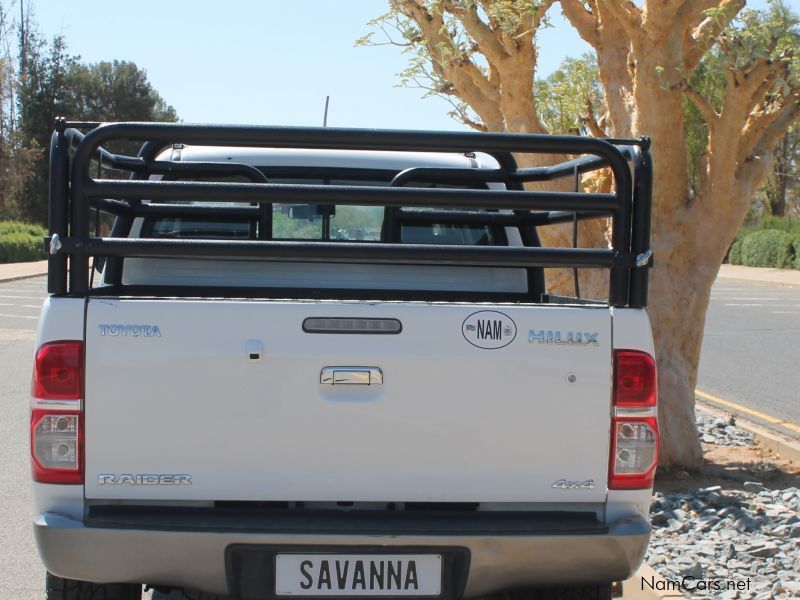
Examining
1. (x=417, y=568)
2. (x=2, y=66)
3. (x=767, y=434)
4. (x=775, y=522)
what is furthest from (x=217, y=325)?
(x=2, y=66)

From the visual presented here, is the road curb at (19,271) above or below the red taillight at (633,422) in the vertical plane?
below

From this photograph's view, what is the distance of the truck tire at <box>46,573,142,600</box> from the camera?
366 cm

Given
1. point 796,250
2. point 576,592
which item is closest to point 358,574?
point 576,592

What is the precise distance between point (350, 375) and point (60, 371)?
96 centimetres

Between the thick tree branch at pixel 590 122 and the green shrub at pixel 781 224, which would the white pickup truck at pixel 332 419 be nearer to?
the thick tree branch at pixel 590 122

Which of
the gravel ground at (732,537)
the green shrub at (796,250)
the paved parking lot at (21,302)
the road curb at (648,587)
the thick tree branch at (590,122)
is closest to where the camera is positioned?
the road curb at (648,587)

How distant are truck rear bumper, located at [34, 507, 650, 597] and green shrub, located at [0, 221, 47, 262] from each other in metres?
37.9

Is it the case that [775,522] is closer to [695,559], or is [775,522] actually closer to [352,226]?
[695,559]

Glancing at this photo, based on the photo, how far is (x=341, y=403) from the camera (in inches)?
136

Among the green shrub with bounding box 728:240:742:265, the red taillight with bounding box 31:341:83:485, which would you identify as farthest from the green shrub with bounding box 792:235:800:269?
the red taillight with bounding box 31:341:83:485

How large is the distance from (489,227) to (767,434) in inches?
186

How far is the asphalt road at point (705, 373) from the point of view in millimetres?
5605

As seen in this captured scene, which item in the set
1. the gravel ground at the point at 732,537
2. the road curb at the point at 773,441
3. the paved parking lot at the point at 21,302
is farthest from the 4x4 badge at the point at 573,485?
the paved parking lot at the point at 21,302

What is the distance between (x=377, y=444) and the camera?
3.48 meters
